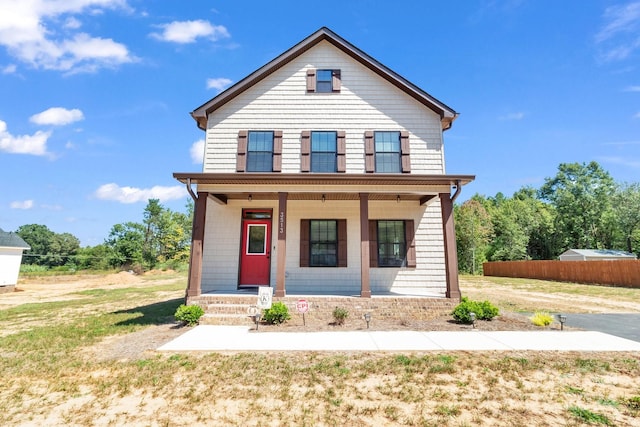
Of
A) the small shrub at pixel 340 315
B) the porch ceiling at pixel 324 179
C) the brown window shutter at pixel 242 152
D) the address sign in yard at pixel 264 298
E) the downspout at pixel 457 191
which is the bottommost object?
the small shrub at pixel 340 315

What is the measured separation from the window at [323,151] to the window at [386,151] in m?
1.14

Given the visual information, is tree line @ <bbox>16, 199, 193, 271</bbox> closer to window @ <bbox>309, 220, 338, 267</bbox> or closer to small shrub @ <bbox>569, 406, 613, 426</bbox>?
window @ <bbox>309, 220, 338, 267</bbox>

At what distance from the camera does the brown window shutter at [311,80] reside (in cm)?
1023

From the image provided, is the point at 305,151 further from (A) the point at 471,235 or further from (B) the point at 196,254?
(A) the point at 471,235

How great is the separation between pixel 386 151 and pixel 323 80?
137 inches

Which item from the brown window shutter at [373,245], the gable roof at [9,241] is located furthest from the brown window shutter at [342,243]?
the gable roof at [9,241]

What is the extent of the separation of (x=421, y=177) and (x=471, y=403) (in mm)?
5783

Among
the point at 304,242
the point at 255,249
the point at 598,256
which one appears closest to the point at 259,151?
the point at 255,249

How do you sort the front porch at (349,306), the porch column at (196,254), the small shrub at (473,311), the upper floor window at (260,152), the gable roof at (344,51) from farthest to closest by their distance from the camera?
1. the gable roof at (344,51)
2. the upper floor window at (260,152)
3. the porch column at (196,254)
4. the front porch at (349,306)
5. the small shrub at (473,311)

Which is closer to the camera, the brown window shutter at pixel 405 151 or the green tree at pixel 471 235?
the brown window shutter at pixel 405 151

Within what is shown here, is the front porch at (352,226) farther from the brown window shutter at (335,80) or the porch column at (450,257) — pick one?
the brown window shutter at (335,80)

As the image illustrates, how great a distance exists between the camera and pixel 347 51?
10.3 metres

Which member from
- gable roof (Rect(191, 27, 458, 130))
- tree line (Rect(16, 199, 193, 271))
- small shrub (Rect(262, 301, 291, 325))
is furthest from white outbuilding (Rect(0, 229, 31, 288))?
small shrub (Rect(262, 301, 291, 325))

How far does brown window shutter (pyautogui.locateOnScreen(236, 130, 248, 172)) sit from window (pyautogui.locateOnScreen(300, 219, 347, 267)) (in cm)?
274
